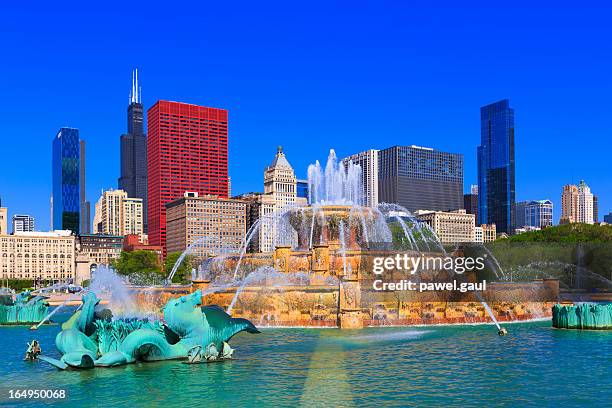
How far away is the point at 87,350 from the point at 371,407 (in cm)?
1074

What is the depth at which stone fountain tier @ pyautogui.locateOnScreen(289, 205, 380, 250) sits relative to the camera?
5141 centimetres

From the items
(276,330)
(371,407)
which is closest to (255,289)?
(276,330)

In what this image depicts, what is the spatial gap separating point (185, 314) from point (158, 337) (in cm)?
139

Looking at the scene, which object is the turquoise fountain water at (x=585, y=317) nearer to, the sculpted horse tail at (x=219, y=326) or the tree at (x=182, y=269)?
the sculpted horse tail at (x=219, y=326)

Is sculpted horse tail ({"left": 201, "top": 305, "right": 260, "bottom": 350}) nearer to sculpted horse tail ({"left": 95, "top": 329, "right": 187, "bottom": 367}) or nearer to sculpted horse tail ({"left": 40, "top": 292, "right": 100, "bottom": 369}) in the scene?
sculpted horse tail ({"left": 95, "top": 329, "right": 187, "bottom": 367})

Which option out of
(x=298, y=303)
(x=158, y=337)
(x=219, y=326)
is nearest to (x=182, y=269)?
(x=298, y=303)

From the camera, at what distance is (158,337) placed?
24.3m

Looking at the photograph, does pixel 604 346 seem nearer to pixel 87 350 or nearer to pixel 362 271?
pixel 362 271

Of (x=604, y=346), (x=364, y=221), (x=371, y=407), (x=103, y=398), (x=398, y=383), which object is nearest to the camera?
(x=371, y=407)

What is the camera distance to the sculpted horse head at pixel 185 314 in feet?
78.0

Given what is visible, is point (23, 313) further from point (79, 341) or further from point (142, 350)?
point (142, 350)

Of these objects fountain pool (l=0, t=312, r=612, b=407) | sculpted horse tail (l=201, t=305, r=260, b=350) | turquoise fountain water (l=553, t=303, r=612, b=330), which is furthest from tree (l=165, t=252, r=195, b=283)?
sculpted horse tail (l=201, t=305, r=260, b=350)

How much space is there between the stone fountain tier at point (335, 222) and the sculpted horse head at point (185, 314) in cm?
2692

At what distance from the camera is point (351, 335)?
32.2 meters
